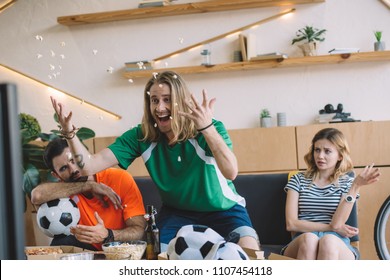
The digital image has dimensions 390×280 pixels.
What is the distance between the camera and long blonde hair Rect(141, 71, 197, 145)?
6.45 ft

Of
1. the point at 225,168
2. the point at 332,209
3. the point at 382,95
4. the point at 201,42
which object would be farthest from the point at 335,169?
the point at 201,42

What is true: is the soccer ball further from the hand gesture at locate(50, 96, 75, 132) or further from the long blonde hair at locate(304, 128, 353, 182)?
the long blonde hair at locate(304, 128, 353, 182)

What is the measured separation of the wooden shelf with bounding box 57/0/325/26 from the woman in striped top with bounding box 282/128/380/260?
61.7 inches

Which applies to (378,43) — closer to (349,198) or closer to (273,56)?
(273,56)

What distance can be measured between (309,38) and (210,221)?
1954mm

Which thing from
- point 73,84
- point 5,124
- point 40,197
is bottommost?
point 40,197

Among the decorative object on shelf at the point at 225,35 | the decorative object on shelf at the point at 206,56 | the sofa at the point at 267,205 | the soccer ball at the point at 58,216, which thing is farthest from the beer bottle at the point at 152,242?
the decorative object on shelf at the point at 225,35

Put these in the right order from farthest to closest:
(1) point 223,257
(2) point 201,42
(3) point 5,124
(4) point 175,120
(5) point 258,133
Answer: (2) point 201,42, (5) point 258,133, (4) point 175,120, (1) point 223,257, (3) point 5,124

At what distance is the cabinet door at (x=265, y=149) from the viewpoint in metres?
3.42

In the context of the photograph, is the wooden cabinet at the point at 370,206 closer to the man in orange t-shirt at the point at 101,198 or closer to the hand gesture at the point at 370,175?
the hand gesture at the point at 370,175

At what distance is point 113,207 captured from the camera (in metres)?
2.13

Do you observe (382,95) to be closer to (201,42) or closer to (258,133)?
(258,133)

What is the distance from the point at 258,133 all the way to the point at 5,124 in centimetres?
311
